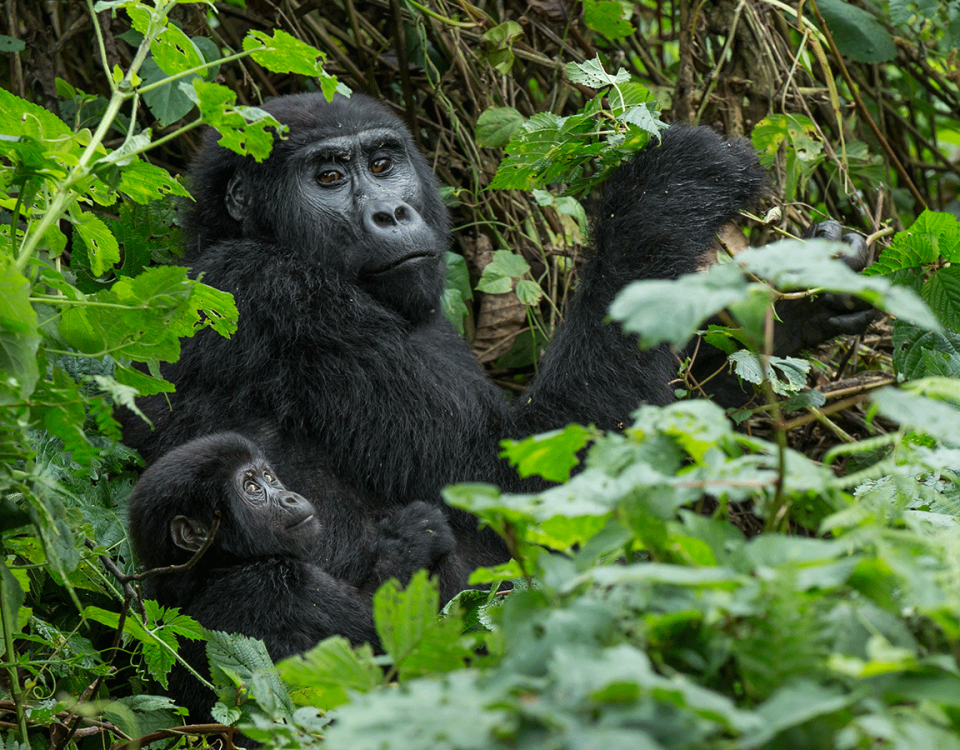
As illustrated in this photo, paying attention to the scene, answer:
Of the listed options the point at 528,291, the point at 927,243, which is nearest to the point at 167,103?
the point at 528,291

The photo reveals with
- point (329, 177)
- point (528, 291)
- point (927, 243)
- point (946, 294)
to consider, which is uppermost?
point (329, 177)

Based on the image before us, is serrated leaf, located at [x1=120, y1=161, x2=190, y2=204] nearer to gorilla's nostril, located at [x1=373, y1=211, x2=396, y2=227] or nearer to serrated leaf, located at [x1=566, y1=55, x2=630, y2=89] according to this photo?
gorilla's nostril, located at [x1=373, y1=211, x2=396, y2=227]

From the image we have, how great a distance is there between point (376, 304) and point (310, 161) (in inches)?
22.5

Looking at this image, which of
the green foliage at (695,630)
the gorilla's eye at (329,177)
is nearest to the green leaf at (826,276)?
the green foliage at (695,630)

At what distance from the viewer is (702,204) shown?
10.5ft

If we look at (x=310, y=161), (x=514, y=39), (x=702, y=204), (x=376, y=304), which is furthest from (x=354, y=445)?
(x=514, y=39)

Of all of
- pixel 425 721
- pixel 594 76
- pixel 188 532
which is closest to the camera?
pixel 425 721

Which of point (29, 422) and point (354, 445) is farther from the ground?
point (29, 422)

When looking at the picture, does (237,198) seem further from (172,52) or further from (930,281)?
(930,281)

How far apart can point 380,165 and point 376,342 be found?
0.70 metres

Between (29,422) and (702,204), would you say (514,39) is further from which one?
(29,422)

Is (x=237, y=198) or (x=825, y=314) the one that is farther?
(x=237, y=198)

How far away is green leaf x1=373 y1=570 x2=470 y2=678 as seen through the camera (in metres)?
1.27

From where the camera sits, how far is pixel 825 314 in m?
3.17
